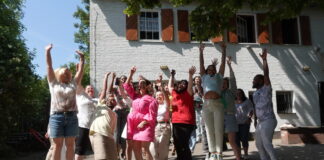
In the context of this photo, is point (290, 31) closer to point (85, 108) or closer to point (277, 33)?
point (277, 33)

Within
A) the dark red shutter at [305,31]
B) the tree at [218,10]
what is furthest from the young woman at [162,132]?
the dark red shutter at [305,31]

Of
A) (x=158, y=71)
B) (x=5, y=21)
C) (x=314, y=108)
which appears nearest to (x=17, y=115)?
(x=158, y=71)

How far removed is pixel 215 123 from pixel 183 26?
384 inches

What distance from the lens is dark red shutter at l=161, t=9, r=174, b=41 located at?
1528 centimetres

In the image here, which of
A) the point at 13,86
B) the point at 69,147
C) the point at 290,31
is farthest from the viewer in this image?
the point at 290,31

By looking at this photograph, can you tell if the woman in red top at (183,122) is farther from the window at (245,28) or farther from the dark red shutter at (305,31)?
the dark red shutter at (305,31)

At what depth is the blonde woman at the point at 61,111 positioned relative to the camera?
473 centimetres

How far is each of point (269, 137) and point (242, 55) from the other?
1070cm

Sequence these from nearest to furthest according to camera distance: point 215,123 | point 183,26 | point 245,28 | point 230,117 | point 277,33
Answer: point 215,123, point 230,117, point 183,26, point 277,33, point 245,28

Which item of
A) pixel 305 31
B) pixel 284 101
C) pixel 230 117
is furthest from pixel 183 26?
pixel 230 117

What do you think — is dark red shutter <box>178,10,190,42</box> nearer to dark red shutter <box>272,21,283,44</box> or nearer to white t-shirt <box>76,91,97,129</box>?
dark red shutter <box>272,21,283,44</box>

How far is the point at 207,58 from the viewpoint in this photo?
1577 centimetres

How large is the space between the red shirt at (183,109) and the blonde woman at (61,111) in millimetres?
2033

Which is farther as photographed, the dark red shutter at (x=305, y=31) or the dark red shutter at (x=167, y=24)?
the dark red shutter at (x=305, y=31)
